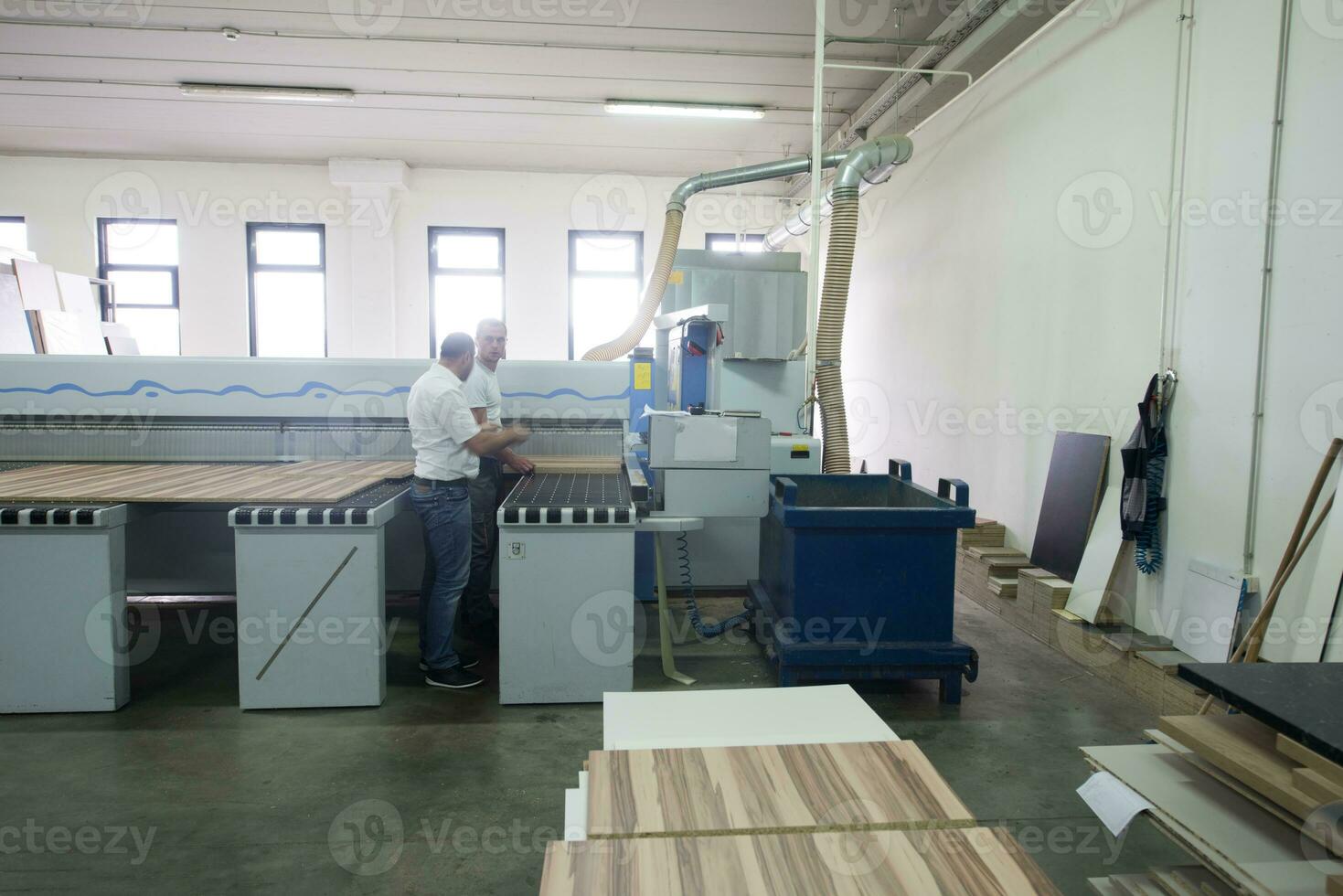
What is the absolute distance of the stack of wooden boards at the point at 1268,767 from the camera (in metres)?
0.92

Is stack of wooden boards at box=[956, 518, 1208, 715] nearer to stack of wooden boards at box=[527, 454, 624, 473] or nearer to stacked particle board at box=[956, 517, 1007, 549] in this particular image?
stacked particle board at box=[956, 517, 1007, 549]

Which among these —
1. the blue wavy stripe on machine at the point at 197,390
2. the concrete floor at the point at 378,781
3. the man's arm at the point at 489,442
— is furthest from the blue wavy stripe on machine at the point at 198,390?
the concrete floor at the point at 378,781

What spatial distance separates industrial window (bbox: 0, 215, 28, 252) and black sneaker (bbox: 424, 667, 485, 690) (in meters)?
7.79

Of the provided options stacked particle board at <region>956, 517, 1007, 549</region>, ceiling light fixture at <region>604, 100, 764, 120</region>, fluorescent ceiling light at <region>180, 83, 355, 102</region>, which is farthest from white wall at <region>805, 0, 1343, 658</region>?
fluorescent ceiling light at <region>180, 83, 355, 102</region>

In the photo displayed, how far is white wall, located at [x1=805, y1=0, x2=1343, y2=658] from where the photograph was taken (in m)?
2.49

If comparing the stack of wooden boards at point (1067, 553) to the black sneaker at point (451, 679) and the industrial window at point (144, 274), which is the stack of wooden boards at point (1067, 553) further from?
the industrial window at point (144, 274)

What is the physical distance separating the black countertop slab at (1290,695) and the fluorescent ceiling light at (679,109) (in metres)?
5.78

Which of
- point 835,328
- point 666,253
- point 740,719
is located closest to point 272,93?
point 666,253

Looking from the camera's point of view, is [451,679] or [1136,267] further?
[1136,267]

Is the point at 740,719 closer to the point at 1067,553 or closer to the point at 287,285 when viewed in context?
the point at 1067,553

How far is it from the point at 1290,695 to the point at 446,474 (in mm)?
2543

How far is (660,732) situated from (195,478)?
2.60 meters

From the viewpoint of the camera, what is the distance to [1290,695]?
104cm

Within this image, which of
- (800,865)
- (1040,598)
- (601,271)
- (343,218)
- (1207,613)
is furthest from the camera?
(601,271)
